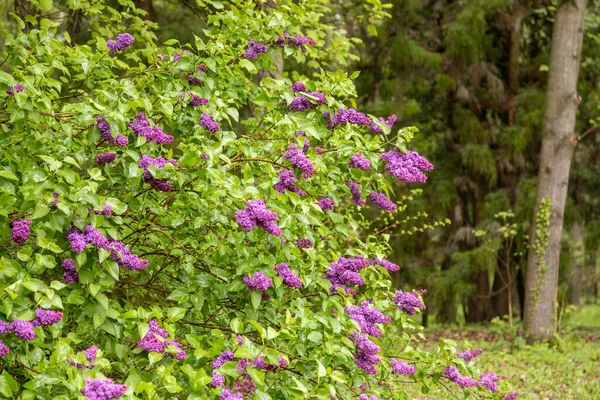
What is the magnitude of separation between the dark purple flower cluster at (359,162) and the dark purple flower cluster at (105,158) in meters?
1.05

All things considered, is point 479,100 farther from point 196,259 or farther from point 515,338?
point 196,259

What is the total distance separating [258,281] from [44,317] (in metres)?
0.82

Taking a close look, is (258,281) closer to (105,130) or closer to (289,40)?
(105,130)

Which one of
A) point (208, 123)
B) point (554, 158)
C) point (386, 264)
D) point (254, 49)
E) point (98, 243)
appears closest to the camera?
point (98, 243)

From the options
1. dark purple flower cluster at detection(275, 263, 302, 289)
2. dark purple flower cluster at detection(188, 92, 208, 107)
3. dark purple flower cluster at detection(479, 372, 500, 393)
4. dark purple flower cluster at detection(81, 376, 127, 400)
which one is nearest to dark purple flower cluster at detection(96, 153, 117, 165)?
dark purple flower cluster at detection(188, 92, 208, 107)

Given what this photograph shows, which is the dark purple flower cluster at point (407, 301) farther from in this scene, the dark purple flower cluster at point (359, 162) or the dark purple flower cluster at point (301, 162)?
the dark purple flower cluster at point (301, 162)

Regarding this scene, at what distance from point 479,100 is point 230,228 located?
1032cm

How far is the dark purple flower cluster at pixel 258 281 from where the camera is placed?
9.84 feet

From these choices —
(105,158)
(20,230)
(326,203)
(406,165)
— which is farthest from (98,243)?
(406,165)

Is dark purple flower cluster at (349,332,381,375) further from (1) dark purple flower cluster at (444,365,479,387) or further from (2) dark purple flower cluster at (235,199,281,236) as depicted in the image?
(2) dark purple flower cluster at (235,199,281,236)

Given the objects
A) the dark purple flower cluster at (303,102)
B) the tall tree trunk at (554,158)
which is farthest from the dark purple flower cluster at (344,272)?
the tall tree trunk at (554,158)

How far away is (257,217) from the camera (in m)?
2.84

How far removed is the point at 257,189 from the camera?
314 centimetres

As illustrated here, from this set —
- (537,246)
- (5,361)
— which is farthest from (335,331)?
(537,246)
